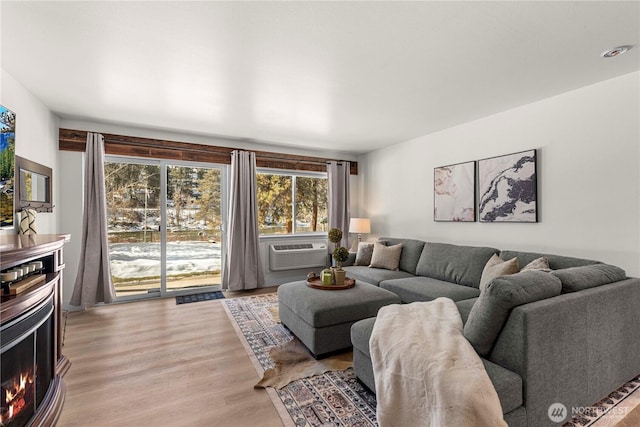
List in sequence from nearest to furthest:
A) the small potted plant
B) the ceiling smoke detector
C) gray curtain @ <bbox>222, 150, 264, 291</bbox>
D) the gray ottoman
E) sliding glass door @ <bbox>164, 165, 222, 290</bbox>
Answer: the ceiling smoke detector → the gray ottoman → the small potted plant → sliding glass door @ <bbox>164, 165, 222, 290</bbox> → gray curtain @ <bbox>222, 150, 264, 291</bbox>

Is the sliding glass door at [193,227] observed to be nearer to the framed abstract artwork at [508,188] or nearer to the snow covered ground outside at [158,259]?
the snow covered ground outside at [158,259]

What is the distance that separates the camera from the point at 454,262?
3383 millimetres

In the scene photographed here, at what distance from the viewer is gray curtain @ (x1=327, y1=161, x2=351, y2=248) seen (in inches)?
209

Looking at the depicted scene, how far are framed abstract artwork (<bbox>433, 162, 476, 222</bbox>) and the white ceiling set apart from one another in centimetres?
74

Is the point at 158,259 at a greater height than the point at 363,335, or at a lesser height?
greater

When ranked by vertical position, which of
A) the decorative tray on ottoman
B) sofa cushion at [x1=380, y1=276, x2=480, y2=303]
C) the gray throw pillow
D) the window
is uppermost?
the window

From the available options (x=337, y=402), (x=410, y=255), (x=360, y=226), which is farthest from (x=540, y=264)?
(x=360, y=226)

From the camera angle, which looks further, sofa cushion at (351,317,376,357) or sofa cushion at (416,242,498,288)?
sofa cushion at (416,242,498,288)

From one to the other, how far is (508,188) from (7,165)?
15.3 ft

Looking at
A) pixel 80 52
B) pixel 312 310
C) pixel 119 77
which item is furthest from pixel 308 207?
pixel 80 52

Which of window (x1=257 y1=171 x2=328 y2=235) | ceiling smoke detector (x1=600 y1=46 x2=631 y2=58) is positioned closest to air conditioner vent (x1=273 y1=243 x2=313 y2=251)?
window (x1=257 y1=171 x2=328 y2=235)

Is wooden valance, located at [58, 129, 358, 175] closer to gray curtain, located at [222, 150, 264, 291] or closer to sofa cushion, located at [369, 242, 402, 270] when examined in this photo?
gray curtain, located at [222, 150, 264, 291]

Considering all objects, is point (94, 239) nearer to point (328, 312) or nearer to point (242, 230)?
point (242, 230)

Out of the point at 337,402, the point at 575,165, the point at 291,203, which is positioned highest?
the point at 575,165
